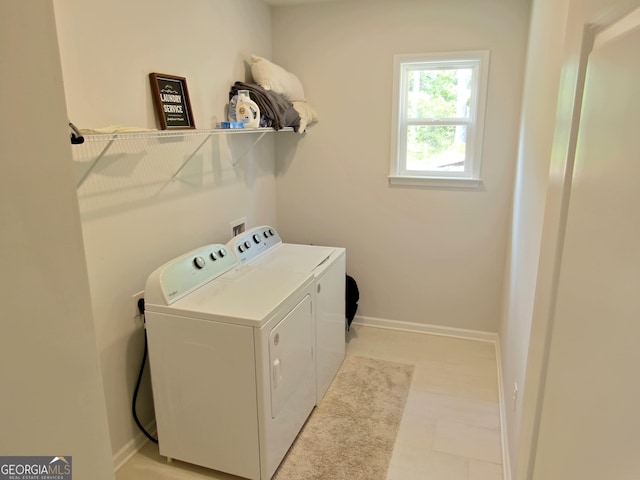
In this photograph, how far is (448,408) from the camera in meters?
2.64

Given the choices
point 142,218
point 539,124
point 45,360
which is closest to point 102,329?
point 142,218

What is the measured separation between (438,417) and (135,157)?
214cm

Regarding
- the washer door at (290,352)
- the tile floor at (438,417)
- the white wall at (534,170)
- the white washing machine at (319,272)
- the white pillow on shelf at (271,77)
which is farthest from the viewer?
the white pillow on shelf at (271,77)

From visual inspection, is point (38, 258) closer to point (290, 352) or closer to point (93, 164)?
point (93, 164)

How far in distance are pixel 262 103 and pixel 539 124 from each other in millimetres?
1618

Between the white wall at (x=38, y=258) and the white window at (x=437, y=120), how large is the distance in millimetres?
2798

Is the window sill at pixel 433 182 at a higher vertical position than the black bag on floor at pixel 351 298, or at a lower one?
higher

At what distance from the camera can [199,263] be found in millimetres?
2295

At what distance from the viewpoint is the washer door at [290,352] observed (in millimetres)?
2029

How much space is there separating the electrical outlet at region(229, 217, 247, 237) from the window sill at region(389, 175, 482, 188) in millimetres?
1138

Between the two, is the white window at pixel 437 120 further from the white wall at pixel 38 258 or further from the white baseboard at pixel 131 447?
the white wall at pixel 38 258

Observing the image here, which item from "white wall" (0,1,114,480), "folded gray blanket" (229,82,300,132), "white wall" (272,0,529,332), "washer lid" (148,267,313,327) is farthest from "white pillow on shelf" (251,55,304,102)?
"white wall" (0,1,114,480)

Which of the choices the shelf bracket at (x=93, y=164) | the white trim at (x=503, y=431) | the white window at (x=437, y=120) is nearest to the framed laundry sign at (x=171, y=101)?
the shelf bracket at (x=93, y=164)

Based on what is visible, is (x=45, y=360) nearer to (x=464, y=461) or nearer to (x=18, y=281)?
(x=18, y=281)
